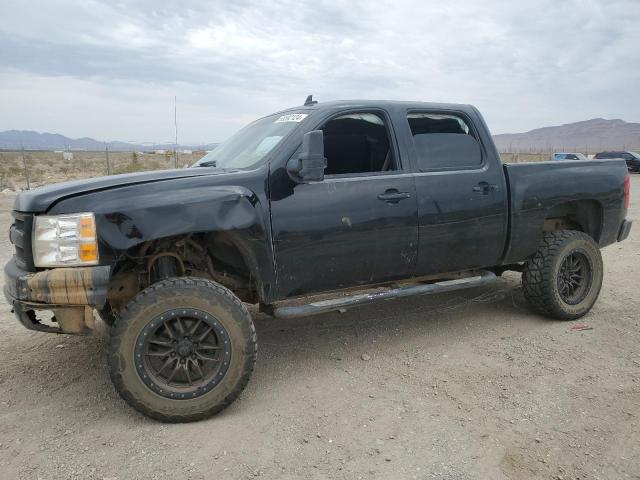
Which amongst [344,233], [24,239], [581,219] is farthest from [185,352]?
[581,219]

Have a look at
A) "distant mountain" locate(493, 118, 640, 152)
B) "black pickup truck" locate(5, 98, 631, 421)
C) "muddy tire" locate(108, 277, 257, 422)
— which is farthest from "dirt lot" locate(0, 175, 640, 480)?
"distant mountain" locate(493, 118, 640, 152)

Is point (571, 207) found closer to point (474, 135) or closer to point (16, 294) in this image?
point (474, 135)

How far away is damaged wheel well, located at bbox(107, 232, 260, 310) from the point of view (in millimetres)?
3506

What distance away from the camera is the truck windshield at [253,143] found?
3865 millimetres

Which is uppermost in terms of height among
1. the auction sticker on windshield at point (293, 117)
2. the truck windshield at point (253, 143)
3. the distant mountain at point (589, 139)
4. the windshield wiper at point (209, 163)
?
the distant mountain at point (589, 139)

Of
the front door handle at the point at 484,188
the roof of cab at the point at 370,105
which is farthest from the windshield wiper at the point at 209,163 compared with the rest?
the front door handle at the point at 484,188

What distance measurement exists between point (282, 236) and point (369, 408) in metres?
1.24

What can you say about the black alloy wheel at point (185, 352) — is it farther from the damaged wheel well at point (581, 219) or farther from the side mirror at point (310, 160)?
the damaged wheel well at point (581, 219)

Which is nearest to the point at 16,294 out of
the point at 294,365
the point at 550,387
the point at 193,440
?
the point at 193,440

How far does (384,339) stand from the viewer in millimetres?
4578

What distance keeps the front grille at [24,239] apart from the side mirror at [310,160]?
1.62m

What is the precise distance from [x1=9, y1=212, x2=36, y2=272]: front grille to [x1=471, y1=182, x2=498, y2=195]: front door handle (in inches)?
127

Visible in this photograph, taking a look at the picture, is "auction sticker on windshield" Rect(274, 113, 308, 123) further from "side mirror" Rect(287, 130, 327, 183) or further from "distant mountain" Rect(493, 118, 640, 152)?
"distant mountain" Rect(493, 118, 640, 152)

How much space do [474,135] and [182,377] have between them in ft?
10.3
